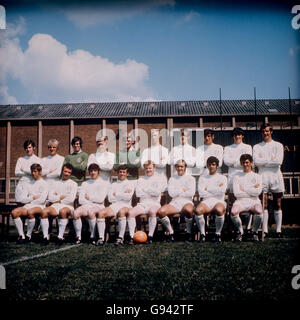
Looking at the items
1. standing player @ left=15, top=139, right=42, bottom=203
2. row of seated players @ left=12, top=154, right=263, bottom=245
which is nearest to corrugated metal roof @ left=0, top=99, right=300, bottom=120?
standing player @ left=15, top=139, right=42, bottom=203

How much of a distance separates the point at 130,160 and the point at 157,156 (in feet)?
2.02

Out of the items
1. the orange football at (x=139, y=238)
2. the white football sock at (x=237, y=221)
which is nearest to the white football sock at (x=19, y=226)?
the orange football at (x=139, y=238)

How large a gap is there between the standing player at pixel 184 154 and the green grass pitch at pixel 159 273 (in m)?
1.97

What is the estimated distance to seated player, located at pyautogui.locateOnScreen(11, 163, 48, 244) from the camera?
658 centimetres

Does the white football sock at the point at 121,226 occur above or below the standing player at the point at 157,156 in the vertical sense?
below

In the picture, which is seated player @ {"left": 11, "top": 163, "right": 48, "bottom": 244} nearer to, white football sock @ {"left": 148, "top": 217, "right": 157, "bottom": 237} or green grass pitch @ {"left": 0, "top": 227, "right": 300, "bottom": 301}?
green grass pitch @ {"left": 0, "top": 227, "right": 300, "bottom": 301}

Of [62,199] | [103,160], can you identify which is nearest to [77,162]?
[103,160]

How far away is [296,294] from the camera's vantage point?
2822mm

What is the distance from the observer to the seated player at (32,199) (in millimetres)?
6582

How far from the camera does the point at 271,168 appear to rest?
21.3 feet

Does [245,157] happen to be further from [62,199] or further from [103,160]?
[62,199]

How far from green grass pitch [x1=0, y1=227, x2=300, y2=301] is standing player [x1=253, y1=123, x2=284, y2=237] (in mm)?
978

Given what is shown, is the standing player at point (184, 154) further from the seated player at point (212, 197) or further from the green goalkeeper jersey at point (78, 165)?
the green goalkeeper jersey at point (78, 165)
